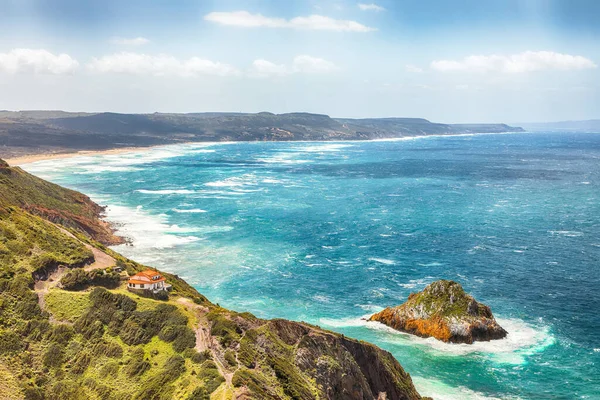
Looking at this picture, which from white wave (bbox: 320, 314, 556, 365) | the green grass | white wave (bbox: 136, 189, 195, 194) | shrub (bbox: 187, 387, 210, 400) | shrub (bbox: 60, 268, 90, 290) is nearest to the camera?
shrub (bbox: 187, 387, 210, 400)

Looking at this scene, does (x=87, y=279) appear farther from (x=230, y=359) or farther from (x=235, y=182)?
(x=235, y=182)

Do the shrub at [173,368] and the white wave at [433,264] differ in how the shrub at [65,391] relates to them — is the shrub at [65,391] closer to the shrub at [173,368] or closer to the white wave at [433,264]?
the shrub at [173,368]

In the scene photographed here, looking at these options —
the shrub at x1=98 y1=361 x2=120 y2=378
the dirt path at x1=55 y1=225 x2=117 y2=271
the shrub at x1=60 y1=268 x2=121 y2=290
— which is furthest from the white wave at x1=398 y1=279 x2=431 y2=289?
the shrub at x1=98 y1=361 x2=120 y2=378

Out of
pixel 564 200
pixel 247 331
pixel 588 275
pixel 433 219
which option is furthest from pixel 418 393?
pixel 564 200

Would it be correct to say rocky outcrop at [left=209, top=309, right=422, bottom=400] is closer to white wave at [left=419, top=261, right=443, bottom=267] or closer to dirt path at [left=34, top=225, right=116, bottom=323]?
dirt path at [left=34, top=225, right=116, bottom=323]

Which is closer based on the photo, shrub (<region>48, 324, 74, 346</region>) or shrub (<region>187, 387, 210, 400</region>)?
shrub (<region>187, 387, 210, 400</region>)

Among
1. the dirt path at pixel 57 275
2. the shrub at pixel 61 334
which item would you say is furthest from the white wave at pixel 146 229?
the shrub at pixel 61 334

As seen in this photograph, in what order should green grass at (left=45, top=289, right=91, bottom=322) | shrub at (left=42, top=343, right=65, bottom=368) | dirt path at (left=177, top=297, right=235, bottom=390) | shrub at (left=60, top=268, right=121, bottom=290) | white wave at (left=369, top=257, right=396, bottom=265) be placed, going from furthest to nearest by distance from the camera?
1. white wave at (left=369, top=257, right=396, bottom=265)
2. shrub at (left=60, top=268, right=121, bottom=290)
3. green grass at (left=45, top=289, right=91, bottom=322)
4. shrub at (left=42, top=343, right=65, bottom=368)
5. dirt path at (left=177, top=297, right=235, bottom=390)
